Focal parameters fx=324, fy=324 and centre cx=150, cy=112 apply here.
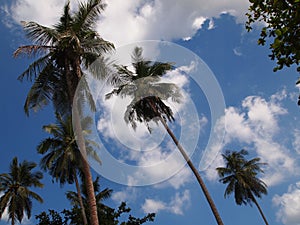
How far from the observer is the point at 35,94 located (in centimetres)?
1430

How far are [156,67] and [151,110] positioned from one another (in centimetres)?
303

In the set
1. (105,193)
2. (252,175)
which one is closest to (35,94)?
(105,193)

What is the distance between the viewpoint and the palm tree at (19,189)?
3045 cm

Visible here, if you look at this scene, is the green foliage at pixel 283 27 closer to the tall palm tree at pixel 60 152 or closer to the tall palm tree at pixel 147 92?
the tall palm tree at pixel 147 92

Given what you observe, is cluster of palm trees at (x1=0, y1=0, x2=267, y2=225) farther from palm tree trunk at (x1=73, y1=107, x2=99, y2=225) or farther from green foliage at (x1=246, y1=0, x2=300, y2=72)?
green foliage at (x1=246, y1=0, x2=300, y2=72)

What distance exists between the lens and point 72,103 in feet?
43.9

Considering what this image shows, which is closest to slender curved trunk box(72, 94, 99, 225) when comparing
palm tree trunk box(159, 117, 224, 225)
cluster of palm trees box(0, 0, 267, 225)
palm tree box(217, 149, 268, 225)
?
cluster of palm trees box(0, 0, 267, 225)

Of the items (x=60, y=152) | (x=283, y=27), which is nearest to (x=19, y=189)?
(x=60, y=152)

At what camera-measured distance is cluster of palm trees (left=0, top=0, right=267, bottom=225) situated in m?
13.8

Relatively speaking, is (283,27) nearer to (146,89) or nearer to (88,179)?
(88,179)

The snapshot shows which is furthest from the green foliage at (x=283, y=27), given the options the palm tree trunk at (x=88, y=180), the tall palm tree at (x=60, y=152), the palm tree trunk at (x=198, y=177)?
the tall palm tree at (x=60, y=152)

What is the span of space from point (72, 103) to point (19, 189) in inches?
858

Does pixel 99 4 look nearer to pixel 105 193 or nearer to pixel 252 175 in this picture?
pixel 105 193

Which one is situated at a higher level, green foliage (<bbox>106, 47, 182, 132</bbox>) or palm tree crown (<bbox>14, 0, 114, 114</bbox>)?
green foliage (<bbox>106, 47, 182, 132</bbox>)
